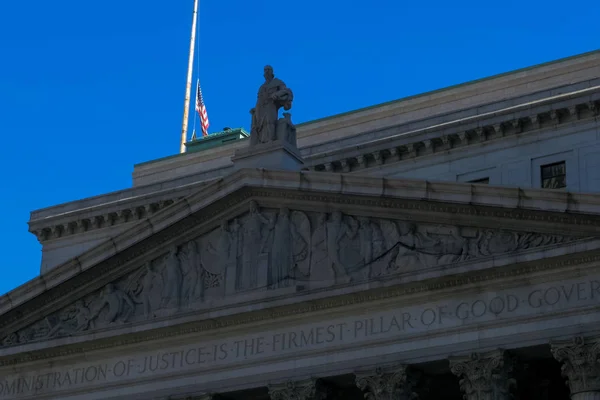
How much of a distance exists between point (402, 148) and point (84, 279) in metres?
14.8

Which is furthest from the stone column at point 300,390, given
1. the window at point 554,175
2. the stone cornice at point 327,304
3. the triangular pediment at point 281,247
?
the window at point 554,175

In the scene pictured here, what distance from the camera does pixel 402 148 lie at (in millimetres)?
55500

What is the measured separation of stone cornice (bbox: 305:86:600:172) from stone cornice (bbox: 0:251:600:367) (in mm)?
14757

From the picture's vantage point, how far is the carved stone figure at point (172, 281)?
1732 inches

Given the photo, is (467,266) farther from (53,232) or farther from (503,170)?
(53,232)

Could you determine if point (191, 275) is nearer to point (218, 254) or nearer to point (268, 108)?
point (218, 254)

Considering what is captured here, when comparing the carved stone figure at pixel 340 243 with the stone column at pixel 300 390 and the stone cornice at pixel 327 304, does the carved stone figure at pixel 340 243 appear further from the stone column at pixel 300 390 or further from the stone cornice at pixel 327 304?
the stone column at pixel 300 390

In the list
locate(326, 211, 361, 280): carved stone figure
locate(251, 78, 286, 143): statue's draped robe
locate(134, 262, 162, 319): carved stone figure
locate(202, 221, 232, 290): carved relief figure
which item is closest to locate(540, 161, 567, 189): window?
locate(251, 78, 286, 143): statue's draped robe

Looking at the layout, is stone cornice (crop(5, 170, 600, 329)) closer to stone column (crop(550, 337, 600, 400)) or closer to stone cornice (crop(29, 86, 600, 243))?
stone column (crop(550, 337, 600, 400))

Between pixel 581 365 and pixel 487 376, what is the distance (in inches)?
98.0

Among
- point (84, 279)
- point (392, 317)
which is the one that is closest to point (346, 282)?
point (392, 317)

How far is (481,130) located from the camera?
53719 mm

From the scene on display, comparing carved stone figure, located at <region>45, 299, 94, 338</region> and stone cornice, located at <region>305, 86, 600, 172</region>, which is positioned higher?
stone cornice, located at <region>305, 86, 600, 172</region>

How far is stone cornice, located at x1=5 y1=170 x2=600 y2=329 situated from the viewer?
38.0 m
